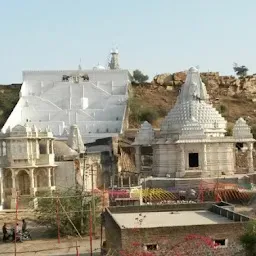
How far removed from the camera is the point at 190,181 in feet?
107

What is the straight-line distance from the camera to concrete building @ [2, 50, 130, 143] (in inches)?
2035

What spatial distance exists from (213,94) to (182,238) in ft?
180

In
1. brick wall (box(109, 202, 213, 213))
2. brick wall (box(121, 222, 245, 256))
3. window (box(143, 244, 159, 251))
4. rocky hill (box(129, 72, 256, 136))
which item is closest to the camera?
brick wall (box(121, 222, 245, 256))

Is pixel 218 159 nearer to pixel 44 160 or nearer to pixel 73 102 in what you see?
pixel 44 160

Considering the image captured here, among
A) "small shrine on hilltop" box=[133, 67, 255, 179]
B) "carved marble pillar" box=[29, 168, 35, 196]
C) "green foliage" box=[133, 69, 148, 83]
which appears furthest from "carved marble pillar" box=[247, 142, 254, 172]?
"green foliage" box=[133, 69, 148, 83]

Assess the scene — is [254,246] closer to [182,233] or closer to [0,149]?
[182,233]

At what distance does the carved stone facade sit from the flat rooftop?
1375 cm

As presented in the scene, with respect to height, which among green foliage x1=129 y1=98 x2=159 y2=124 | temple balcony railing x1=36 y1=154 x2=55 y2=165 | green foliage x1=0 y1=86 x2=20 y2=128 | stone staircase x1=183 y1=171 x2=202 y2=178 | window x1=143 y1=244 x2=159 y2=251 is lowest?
window x1=143 y1=244 x2=159 y2=251

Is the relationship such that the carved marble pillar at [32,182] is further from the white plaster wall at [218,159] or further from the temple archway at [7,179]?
the white plaster wall at [218,159]

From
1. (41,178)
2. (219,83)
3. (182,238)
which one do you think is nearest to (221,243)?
(182,238)

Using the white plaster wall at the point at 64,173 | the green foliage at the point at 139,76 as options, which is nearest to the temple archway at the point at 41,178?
the white plaster wall at the point at 64,173

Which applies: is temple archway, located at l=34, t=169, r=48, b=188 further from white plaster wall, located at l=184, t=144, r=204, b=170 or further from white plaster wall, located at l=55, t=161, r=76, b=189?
white plaster wall, located at l=184, t=144, r=204, b=170

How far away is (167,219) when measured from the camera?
16.6m

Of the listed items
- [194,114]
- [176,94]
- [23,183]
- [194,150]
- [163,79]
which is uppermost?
[163,79]
